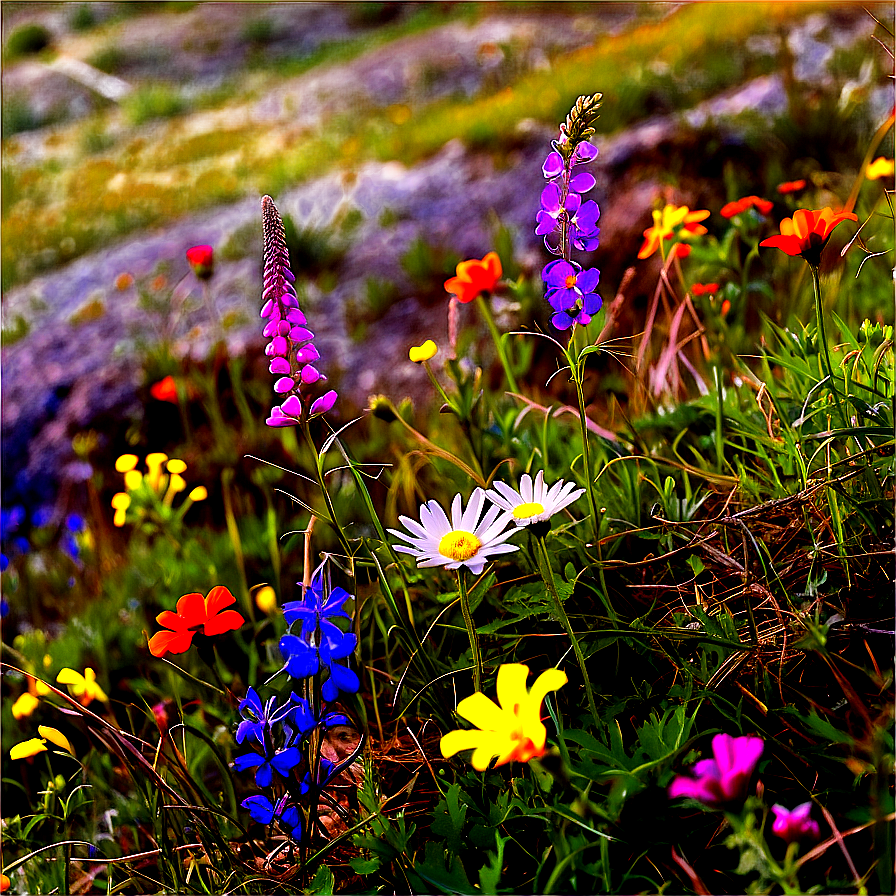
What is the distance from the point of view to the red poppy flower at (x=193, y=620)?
1011 mm

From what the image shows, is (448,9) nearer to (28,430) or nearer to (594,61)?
(594,61)

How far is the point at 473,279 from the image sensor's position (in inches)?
58.9

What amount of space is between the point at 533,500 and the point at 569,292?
0.27 meters

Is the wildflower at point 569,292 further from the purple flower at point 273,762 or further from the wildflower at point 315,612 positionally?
the purple flower at point 273,762

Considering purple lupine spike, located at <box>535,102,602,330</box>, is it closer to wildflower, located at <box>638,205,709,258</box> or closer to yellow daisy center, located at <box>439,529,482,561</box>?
yellow daisy center, located at <box>439,529,482,561</box>

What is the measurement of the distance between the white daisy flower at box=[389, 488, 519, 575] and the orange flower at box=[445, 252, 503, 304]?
506 millimetres

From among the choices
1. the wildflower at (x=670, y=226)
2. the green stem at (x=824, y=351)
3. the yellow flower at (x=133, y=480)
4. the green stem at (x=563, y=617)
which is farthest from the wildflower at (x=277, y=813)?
the wildflower at (x=670, y=226)

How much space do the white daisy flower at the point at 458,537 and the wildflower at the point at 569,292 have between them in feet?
0.83

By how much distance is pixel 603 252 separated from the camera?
9.10ft

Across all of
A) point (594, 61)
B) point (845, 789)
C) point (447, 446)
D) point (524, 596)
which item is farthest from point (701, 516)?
point (594, 61)

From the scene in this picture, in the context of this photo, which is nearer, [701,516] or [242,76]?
[701,516]

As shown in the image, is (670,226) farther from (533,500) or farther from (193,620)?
(193,620)

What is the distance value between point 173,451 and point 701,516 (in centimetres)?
188

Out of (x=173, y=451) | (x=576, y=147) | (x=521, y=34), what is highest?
(x=521, y=34)
